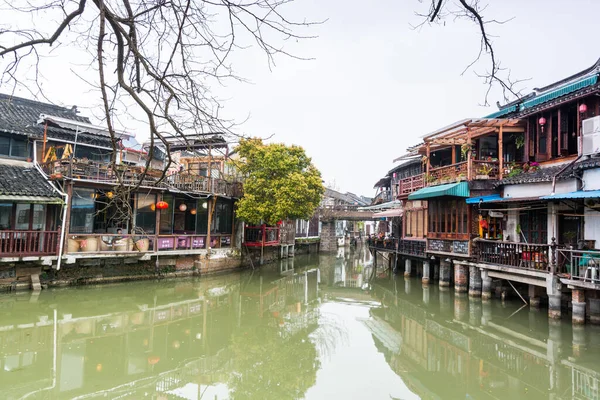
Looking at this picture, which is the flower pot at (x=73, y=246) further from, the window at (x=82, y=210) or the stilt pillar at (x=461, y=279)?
the stilt pillar at (x=461, y=279)

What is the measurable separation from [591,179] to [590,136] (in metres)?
1.30

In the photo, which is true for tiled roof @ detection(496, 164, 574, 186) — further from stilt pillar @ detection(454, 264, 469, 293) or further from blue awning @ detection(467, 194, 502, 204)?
stilt pillar @ detection(454, 264, 469, 293)

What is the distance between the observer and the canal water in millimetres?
6625

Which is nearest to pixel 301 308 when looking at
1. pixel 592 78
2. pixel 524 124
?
pixel 524 124

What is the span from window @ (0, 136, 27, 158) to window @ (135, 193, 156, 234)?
13.4ft

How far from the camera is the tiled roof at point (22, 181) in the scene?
11992 mm

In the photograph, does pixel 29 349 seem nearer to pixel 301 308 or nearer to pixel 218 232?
pixel 301 308

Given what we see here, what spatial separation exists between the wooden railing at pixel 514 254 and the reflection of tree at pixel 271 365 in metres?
6.17

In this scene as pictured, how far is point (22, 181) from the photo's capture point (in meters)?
12.6

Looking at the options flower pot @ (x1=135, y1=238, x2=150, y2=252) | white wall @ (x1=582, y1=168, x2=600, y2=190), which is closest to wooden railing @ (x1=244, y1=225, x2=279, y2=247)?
flower pot @ (x1=135, y1=238, x2=150, y2=252)

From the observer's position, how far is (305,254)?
1288 inches

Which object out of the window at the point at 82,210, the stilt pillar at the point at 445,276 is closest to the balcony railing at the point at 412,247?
the stilt pillar at the point at 445,276

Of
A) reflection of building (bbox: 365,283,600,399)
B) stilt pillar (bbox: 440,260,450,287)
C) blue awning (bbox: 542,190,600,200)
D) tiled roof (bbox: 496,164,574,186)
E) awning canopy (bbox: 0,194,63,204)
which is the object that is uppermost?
tiled roof (bbox: 496,164,574,186)

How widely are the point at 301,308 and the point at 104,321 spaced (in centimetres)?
581
